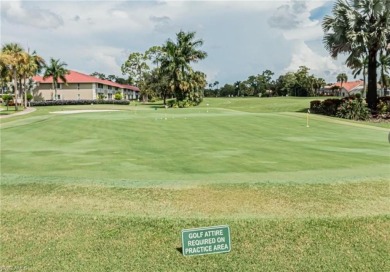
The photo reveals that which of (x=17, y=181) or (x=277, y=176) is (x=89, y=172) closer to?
(x=17, y=181)

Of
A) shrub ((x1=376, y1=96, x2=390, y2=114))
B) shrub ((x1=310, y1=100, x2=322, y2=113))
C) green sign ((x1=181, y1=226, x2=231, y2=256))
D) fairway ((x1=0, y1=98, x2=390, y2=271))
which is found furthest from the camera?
shrub ((x1=310, y1=100, x2=322, y2=113))

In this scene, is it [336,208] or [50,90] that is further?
[50,90]

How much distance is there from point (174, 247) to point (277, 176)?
174 inches

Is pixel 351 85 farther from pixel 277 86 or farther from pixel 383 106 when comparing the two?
pixel 383 106

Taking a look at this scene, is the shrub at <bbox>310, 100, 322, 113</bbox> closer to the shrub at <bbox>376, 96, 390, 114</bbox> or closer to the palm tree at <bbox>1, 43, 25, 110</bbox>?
the shrub at <bbox>376, 96, 390, 114</bbox>

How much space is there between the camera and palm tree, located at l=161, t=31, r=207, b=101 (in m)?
63.1

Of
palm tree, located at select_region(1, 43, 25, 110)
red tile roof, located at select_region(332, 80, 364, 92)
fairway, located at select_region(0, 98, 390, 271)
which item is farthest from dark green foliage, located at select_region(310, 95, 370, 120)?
red tile roof, located at select_region(332, 80, 364, 92)

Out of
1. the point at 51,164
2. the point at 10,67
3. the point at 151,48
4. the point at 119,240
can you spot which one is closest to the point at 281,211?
the point at 119,240

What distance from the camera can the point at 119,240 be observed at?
6.11 m

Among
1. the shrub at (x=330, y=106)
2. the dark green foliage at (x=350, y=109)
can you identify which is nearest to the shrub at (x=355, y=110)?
the dark green foliage at (x=350, y=109)

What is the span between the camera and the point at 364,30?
118ft

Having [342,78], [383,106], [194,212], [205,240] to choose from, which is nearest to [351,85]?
[342,78]

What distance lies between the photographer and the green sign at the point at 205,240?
555 centimetres

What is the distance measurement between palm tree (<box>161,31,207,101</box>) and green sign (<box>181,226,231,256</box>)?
190 ft
